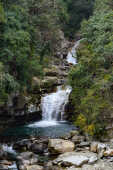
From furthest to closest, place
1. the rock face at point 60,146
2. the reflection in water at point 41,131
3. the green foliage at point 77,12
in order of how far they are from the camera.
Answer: the green foliage at point 77,12
the reflection in water at point 41,131
the rock face at point 60,146

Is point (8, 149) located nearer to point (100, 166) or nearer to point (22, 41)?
point (100, 166)

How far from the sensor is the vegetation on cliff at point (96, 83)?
14805 millimetres

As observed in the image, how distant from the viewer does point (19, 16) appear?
64.2ft

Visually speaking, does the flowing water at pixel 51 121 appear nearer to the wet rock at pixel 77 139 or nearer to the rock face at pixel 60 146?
the wet rock at pixel 77 139

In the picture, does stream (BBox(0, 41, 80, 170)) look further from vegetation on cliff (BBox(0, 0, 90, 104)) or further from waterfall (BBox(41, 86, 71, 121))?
vegetation on cliff (BBox(0, 0, 90, 104))

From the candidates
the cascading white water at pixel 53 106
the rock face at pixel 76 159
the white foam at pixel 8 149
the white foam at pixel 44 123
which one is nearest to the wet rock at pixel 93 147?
the rock face at pixel 76 159

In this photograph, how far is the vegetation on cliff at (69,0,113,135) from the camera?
1480 cm

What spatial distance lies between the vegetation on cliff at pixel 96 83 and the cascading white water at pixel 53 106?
1.66 m

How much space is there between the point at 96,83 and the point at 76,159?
5964mm

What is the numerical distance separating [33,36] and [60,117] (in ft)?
29.8

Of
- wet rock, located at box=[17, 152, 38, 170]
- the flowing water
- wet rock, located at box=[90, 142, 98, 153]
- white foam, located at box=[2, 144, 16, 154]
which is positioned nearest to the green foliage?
the flowing water

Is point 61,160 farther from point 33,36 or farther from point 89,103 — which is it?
point 33,36

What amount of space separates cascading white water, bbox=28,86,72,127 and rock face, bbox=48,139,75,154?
5693mm

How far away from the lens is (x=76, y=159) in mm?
11219
